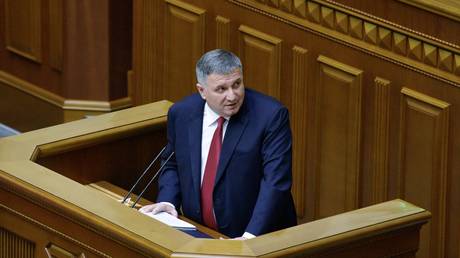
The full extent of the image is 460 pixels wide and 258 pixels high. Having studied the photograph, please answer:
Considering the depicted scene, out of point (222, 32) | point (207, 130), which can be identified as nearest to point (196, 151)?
point (207, 130)

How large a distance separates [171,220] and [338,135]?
1.29 metres

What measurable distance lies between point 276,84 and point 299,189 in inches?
17.7

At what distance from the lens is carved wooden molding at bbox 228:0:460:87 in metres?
6.42

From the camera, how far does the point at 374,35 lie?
263 inches

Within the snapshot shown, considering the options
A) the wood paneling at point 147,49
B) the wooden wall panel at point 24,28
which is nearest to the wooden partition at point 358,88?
the wood paneling at point 147,49

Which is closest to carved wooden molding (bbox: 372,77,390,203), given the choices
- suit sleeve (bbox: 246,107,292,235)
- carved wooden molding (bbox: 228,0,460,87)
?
carved wooden molding (bbox: 228,0,460,87)

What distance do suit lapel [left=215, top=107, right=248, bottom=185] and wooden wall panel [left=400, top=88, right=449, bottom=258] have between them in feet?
3.13

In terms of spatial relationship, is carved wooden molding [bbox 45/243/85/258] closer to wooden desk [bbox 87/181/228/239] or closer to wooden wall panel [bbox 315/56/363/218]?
wooden desk [bbox 87/181/228/239]

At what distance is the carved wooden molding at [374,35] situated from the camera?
21.1 ft

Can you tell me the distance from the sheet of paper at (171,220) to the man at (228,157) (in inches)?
1.2

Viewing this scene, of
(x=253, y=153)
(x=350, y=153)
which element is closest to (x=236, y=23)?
(x=350, y=153)

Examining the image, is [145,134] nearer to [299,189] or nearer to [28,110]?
[299,189]

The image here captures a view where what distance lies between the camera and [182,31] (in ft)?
25.0

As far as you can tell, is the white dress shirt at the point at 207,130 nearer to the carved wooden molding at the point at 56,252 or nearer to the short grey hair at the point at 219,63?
the short grey hair at the point at 219,63
